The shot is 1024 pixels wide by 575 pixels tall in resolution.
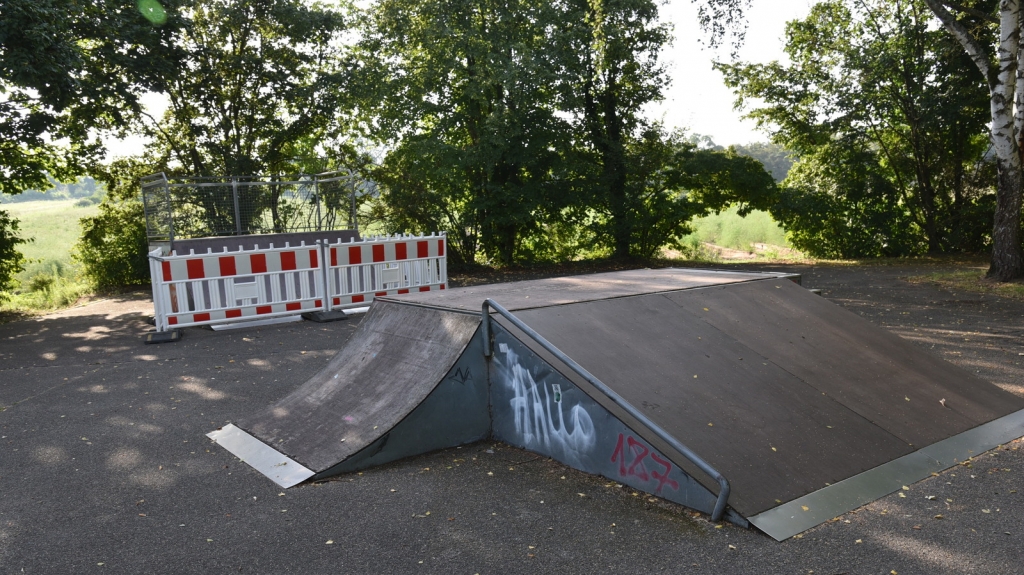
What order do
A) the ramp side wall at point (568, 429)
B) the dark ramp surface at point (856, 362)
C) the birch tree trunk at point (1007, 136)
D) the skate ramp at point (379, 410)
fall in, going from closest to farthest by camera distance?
the ramp side wall at point (568, 429), the skate ramp at point (379, 410), the dark ramp surface at point (856, 362), the birch tree trunk at point (1007, 136)

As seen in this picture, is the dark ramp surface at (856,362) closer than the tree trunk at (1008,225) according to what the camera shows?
Yes

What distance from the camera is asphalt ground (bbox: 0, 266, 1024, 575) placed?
327 centimetres

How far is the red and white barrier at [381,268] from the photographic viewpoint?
10.5m

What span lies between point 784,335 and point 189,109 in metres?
16.8

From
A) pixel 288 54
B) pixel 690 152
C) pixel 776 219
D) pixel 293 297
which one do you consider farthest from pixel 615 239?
pixel 293 297

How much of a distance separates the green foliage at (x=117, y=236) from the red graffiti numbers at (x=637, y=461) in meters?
16.6

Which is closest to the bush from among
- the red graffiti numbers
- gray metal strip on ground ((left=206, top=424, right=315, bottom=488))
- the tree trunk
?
gray metal strip on ground ((left=206, top=424, right=315, bottom=488))

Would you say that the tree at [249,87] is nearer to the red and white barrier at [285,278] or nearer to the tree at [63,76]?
the tree at [63,76]

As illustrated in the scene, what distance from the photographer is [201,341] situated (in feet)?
29.5

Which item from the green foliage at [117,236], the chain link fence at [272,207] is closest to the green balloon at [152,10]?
the chain link fence at [272,207]

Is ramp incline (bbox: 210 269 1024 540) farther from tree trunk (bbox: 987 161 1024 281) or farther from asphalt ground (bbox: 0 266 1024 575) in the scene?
tree trunk (bbox: 987 161 1024 281)

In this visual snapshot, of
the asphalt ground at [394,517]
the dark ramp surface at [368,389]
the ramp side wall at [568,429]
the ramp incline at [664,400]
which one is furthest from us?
the dark ramp surface at [368,389]

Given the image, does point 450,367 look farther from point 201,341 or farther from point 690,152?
point 690,152

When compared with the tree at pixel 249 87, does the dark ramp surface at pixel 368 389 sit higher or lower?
lower
